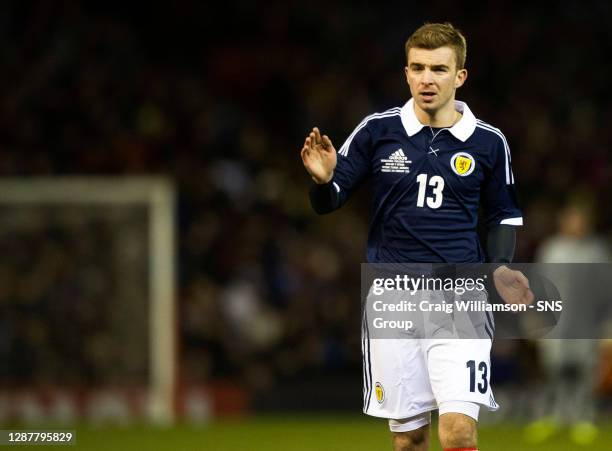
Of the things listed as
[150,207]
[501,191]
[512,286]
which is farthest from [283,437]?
[512,286]

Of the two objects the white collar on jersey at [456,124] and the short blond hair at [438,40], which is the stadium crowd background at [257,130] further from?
the short blond hair at [438,40]

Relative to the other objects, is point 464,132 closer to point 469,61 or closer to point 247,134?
point 247,134

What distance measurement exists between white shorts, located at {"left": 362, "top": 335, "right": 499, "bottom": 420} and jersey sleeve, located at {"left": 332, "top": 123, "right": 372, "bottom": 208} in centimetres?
71

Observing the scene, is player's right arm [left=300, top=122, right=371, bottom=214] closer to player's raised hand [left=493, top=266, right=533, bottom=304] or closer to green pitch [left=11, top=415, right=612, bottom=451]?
player's raised hand [left=493, top=266, right=533, bottom=304]

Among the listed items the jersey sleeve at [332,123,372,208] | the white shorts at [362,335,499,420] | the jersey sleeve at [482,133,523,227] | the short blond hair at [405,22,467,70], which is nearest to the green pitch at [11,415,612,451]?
the white shorts at [362,335,499,420]

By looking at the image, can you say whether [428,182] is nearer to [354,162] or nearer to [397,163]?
[397,163]

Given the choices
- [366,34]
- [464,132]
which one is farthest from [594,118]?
[464,132]

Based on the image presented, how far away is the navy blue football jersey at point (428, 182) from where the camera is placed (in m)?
6.13

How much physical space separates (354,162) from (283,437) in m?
5.89

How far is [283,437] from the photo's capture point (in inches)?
463

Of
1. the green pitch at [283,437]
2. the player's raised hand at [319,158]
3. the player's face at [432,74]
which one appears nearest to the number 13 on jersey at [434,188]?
the player's face at [432,74]

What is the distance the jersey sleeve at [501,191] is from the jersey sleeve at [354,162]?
56 centimetres

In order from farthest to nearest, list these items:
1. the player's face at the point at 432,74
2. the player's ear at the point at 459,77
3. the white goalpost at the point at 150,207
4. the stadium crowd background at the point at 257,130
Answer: the stadium crowd background at the point at 257,130, the white goalpost at the point at 150,207, the player's ear at the point at 459,77, the player's face at the point at 432,74

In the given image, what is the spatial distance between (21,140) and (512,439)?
744 cm
